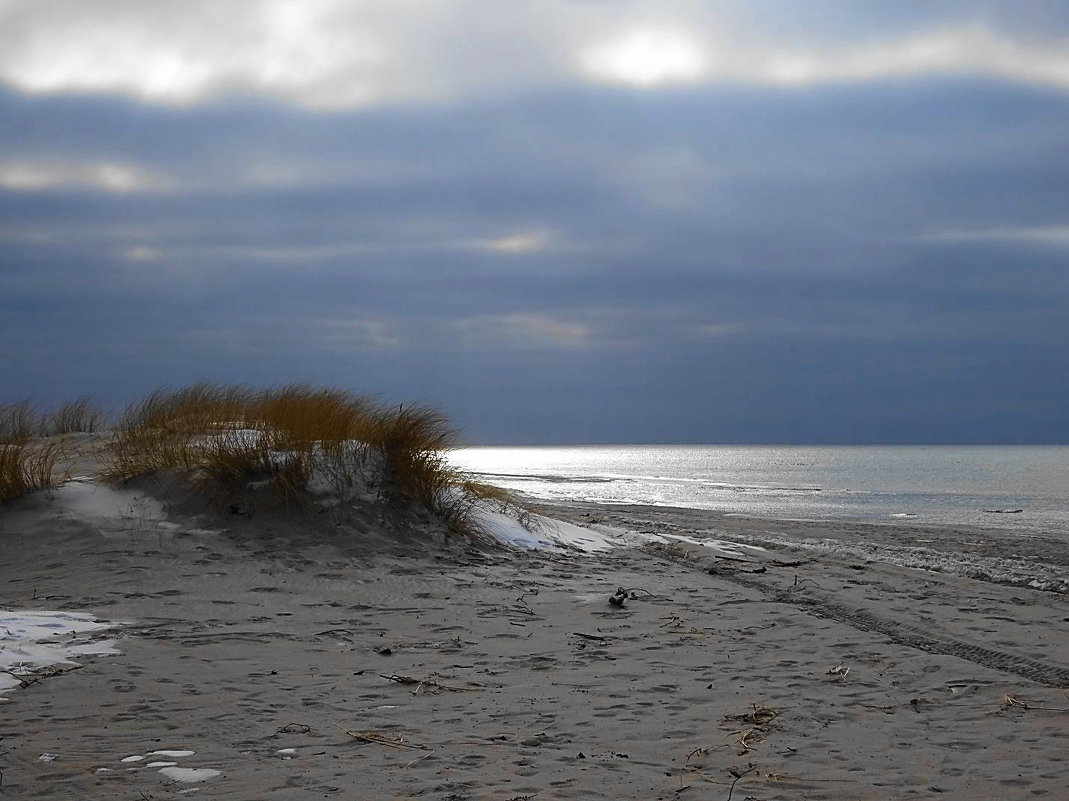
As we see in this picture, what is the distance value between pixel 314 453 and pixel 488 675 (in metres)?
5.24

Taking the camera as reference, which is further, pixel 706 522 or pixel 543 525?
pixel 706 522

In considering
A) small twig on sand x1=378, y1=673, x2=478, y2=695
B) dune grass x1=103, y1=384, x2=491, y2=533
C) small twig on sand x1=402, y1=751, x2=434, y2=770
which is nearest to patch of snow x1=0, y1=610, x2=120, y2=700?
small twig on sand x1=378, y1=673, x2=478, y2=695

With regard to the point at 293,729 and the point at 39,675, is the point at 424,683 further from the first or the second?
the point at 39,675

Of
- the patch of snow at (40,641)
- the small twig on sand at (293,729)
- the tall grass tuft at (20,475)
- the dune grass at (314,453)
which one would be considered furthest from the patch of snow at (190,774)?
the tall grass tuft at (20,475)

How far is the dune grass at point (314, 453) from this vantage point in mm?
9430

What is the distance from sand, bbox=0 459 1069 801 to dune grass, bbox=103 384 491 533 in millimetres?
514

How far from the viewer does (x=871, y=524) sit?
17.9 meters

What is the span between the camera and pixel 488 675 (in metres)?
4.98

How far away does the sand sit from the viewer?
3.41m

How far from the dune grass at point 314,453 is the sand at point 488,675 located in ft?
1.69

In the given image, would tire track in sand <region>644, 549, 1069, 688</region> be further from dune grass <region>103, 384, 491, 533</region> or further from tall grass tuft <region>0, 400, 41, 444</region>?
tall grass tuft <region>0, 400, 41, 444</region>

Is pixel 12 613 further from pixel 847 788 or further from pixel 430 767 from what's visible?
pixel 847 788

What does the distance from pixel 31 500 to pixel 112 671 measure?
5.26 m

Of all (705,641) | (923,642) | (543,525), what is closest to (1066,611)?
(923,642)
